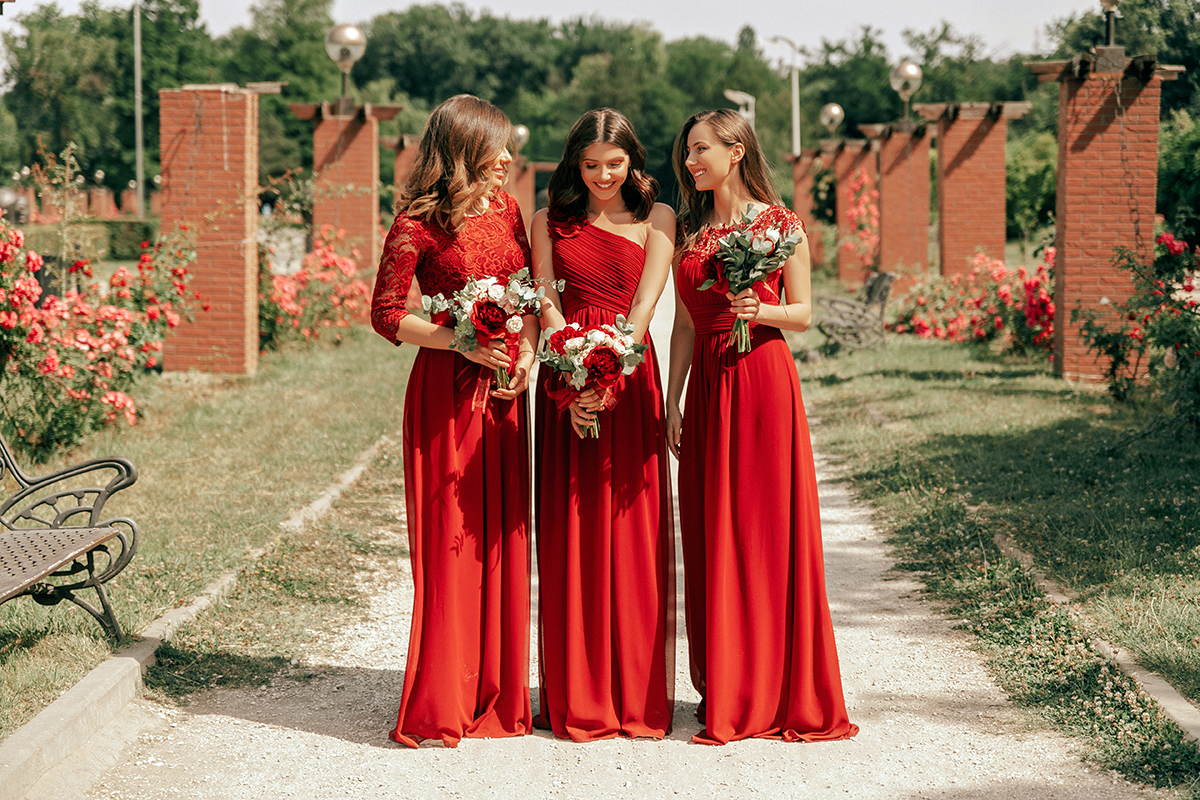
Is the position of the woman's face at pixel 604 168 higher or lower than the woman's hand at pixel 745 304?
higher

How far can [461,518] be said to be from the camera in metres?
3.99

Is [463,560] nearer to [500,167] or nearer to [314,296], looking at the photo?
[500,167]

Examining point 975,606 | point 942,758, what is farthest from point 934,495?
point 942,758

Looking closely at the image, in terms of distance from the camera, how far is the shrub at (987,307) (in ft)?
41.2

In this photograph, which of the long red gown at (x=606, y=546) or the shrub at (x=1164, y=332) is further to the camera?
the shrub at (x=1164, y=332)

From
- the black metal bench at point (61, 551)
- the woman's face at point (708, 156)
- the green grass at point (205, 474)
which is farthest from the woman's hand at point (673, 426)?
the green grass at point (205, 474)

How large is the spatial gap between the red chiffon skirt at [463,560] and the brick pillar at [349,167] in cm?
1274

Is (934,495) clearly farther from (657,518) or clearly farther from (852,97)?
(852,97)

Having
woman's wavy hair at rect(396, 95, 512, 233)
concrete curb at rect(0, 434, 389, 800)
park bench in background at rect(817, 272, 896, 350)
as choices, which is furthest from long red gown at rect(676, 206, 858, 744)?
park bench in background at rect(817, 272, 896, 350)

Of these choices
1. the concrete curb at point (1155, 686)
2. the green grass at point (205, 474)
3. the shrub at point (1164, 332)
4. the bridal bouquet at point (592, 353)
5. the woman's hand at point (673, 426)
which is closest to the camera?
the bridal bouquet at point (592, 353)

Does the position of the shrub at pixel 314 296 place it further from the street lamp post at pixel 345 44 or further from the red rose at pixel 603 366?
the red rose at pixel 603 366

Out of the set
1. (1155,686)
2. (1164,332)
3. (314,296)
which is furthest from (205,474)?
(314,296)

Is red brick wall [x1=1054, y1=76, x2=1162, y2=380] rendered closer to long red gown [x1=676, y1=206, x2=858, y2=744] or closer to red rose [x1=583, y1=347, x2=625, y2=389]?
long red gown [x1=676, y1=206, x2=858, y2=744]

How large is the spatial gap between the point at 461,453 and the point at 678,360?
2.80 ft
